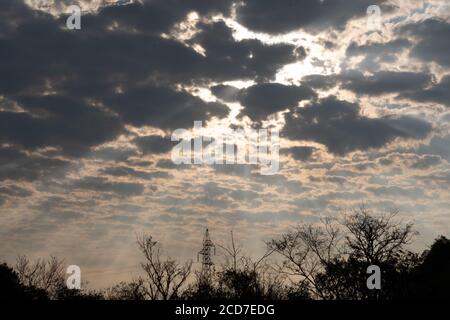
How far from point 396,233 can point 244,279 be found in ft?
53.9

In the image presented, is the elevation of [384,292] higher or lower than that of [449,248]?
lower

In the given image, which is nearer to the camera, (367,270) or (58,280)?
(367,270)

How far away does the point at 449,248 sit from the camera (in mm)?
55938

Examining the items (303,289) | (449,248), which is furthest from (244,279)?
(449,248)
